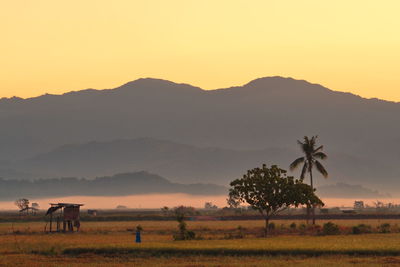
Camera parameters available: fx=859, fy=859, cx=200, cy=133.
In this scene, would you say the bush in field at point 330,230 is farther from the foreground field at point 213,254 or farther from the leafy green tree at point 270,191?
the foreground field at point 213,254

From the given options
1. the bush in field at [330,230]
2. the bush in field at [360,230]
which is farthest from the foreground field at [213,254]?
the bush in field at [360,230]

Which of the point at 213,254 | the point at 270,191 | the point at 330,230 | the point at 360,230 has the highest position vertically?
the point at 270,191

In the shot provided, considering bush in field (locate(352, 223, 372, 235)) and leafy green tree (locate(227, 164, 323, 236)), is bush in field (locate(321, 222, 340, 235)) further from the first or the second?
leafy green tree (locate(227, 164, 323, 236))

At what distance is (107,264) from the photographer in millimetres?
69250

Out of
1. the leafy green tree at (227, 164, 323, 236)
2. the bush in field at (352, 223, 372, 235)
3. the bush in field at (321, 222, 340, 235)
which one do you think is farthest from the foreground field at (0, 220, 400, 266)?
the bush in field at (352, 223, 372, 235)

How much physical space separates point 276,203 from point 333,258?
36.6 meters

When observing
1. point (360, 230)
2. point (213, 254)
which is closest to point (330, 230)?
point (360, 230)

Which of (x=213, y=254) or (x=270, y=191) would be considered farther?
(x=270, y=191)

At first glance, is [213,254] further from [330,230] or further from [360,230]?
[360,230]

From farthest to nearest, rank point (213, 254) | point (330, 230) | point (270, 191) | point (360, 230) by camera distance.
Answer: point (360, 230), point (330, 230), point (270, 191), point (213, 254)

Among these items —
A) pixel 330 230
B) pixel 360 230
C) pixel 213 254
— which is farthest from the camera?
pixel 360 230

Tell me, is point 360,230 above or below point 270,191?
below

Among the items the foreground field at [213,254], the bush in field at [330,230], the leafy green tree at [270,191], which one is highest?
the leafy green tree at [270,191]

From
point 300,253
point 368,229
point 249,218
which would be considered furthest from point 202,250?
point 249,218
